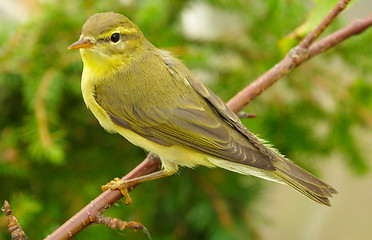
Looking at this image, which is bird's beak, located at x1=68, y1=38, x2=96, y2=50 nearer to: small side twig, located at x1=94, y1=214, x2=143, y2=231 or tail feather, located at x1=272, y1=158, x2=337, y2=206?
small side twig, located at x1=94, y1=214, x2=143, y2=231

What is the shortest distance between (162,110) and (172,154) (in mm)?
203

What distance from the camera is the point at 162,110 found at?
2.14m

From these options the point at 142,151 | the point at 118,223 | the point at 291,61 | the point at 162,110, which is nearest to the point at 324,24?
the point at 291,61

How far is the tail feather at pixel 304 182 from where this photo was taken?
6.25ft

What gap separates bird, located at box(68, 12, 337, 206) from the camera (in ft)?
6.74

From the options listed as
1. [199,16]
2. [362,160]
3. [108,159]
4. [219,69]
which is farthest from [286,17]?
[199,16]

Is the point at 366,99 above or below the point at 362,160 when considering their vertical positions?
above

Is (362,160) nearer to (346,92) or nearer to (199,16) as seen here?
(346,92)

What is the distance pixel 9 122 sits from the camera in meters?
2.57

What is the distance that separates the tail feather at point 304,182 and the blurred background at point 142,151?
425 mm

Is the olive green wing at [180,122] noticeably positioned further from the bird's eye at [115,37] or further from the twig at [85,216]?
the twig at [85,216]

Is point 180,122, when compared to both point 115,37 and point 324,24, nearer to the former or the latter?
point 115,37

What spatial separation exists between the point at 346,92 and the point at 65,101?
163 cm

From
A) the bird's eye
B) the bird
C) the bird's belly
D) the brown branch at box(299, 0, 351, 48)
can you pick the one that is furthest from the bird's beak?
the brown branch at box(299, 0, 351, 48)
